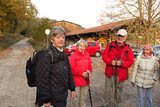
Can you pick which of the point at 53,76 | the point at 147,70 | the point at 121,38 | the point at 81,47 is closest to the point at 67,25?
the point at 121,38

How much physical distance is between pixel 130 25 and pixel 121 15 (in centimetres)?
97

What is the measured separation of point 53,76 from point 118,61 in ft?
5.41

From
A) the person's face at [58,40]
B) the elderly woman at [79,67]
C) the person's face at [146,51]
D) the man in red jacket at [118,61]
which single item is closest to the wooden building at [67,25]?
the man in red jacket at [118,61]

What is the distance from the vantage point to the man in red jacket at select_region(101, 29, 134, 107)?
3.03 meters

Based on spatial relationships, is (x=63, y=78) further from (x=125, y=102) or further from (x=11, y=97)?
(x=11, y=97)

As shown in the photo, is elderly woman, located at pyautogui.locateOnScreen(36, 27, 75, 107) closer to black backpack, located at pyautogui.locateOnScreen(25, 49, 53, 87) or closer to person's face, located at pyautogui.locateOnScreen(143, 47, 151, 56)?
black backpack, located at pyautogui.locateOnScreen(25, 49, 53, 87)

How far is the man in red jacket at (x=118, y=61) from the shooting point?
9.94 feet

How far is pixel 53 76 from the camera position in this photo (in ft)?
6.13

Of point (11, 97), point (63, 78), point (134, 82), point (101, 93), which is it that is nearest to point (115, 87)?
point (134, 82)

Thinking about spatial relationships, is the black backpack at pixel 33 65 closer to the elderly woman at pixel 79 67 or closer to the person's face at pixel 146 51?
the elderly woman at pixel 79 67

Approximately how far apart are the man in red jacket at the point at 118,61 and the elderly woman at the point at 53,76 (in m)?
1.48

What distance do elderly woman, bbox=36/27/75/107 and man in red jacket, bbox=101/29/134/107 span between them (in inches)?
58.4

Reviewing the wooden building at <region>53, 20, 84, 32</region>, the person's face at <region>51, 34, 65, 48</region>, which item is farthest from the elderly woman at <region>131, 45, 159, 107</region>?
the wooden building at <region>53, 20, 84, 32</region>

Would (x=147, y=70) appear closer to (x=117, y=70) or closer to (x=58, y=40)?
(x=117, y=70)
